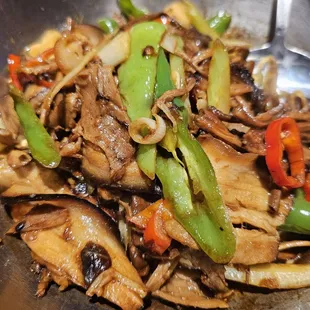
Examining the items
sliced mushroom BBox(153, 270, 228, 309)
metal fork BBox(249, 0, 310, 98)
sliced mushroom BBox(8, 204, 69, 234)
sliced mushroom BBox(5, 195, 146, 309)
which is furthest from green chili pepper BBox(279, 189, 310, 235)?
metal fork BBox(249, 0, 310, 98)

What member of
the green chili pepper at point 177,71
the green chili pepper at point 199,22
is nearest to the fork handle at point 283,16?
the green chili pepper at point 199,22

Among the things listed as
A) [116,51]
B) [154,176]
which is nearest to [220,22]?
[116,51]

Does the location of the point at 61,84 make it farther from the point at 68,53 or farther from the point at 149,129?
the point at 149,129

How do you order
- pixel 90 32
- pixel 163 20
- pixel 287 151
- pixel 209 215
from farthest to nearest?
pixel 90 32, pixel 163 20, pixel 287 151, pixel 209 215

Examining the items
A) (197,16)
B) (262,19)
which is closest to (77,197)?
(197,16)

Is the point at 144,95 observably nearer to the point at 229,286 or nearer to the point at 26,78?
the point at 26,78

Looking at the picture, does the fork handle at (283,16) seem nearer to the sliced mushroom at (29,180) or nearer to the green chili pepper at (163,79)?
the green chili pepper at (163,79)

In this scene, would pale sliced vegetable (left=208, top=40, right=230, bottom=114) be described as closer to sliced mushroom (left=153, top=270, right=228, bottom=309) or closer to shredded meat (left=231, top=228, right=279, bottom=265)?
shredded meat (left=231, top=228, right=279, bottom=265)
